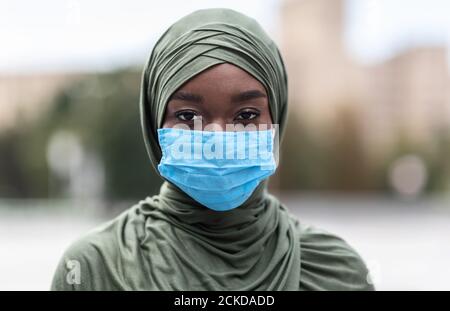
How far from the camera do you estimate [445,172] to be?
32250mm

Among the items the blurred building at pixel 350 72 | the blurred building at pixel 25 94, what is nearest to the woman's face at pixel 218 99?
the blurred building at pixel 25 94

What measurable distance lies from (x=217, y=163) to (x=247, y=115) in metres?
0.15

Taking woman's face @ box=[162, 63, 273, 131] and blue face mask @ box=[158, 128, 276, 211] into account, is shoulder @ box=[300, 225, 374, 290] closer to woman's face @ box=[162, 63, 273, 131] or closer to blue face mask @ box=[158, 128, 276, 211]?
blue face mask @ box=[158, 128, 276, 211]

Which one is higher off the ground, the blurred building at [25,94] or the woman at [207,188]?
the blurred building at [25,94]

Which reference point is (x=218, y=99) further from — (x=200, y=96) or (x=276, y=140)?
(x=276, y=140)

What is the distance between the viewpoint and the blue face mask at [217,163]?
5.71ft

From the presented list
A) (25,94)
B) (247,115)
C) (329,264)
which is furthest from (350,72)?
(247,115)

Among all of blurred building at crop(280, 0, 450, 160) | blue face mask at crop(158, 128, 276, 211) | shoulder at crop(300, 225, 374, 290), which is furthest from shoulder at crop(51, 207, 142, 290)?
blurred building at crop(280, 0, 450, 160)

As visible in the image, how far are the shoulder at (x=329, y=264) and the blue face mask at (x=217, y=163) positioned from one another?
31cm

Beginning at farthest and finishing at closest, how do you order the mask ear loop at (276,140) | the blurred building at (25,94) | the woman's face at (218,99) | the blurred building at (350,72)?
the blurred building at (350,72) → the blurred building at (25,94) → the mask ear loop at (276,140) → the woman's face at (218,99)

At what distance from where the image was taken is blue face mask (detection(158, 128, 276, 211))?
5.71 feet

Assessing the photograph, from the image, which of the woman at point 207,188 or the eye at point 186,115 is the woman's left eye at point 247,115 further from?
the eye at point 186,115

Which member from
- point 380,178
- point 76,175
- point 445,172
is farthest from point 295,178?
point 76,175
